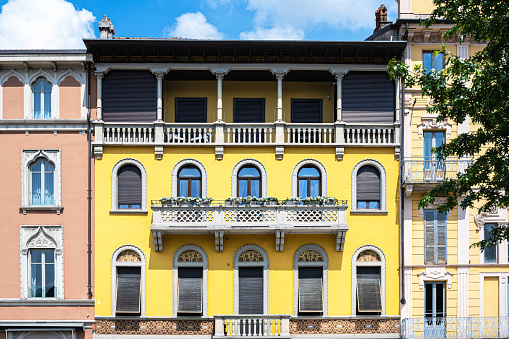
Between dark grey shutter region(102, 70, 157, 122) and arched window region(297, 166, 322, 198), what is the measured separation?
290 inches

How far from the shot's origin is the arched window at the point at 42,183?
23.3 meters

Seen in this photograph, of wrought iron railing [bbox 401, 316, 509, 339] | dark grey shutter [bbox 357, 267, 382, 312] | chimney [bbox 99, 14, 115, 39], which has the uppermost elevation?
chimney [bbox 99, 14, 115, 39]

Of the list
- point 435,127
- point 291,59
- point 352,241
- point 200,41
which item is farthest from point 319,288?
point 200,41

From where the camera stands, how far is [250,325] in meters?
21.9

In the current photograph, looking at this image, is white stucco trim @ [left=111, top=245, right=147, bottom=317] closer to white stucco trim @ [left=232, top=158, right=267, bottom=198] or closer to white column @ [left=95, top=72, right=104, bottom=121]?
white stucco trim @ [left=232, top=158, right=267, bottom=198]

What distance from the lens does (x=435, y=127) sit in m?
23.4

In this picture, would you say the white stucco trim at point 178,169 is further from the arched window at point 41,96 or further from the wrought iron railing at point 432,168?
the wrought iron railing at point 432,168

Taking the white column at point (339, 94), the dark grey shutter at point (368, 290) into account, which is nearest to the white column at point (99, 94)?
the white column at point (339, 94)

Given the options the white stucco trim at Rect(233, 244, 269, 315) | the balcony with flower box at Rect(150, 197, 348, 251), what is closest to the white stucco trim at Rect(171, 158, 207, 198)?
the balcony with flower box at Rect(150, 197, 348, 251)

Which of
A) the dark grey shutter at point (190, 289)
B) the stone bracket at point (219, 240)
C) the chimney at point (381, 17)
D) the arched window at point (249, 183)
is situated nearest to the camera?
the stone bracket at point (219, 240)

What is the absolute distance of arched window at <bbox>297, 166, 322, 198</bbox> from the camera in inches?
925

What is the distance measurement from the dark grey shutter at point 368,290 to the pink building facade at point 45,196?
12.1 m

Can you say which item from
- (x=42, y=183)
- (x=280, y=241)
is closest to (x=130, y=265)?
(x=42, y=183)

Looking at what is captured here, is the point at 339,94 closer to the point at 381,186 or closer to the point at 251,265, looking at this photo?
the point at 381,186
